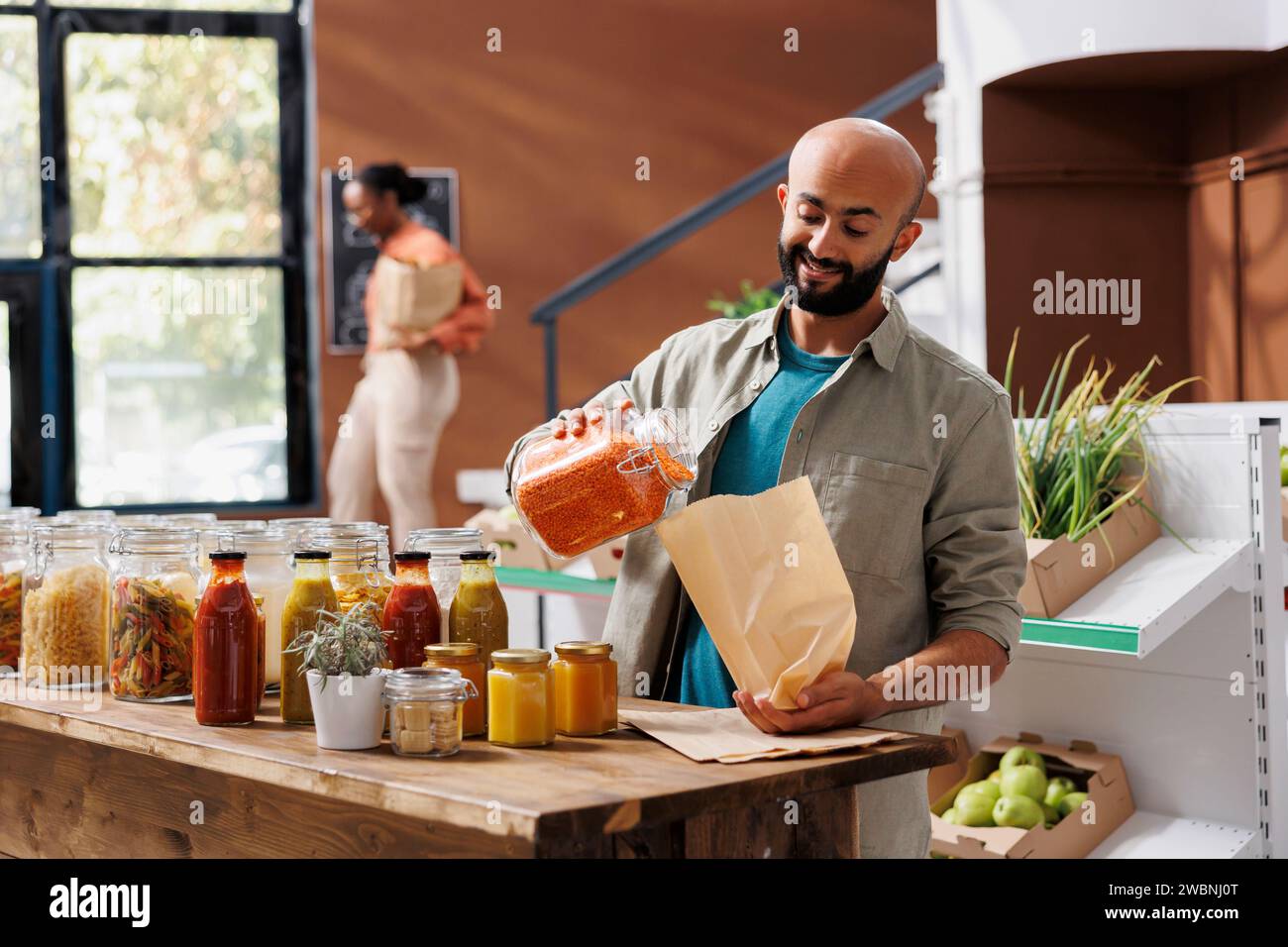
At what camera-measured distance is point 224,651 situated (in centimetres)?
162

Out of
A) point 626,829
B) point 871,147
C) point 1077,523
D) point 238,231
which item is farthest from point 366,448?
point 626,829

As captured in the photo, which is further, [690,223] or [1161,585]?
[690,223]

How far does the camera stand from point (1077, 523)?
106 inches

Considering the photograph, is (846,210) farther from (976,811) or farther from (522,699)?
(976,811)

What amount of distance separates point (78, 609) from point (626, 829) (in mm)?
978

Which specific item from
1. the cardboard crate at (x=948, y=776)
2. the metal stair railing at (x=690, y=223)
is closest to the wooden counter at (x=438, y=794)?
the cardboard crate at (x=948, y=776)

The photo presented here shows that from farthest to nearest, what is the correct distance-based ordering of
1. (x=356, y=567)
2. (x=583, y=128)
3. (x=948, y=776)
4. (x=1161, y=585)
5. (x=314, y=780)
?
(x=583, y=128), (x=948, y=776), (x=1161, y=585), (x=356, y=567), (x=314, y=780)

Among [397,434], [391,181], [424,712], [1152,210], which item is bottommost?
[424,712]

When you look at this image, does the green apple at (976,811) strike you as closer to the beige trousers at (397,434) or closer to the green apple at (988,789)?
the green apple at (988,789)

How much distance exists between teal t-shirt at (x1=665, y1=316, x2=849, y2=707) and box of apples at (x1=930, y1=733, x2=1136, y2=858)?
860 mm

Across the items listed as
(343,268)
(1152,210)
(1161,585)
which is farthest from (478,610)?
(343,268)

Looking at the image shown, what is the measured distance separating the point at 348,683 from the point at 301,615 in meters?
0.16
